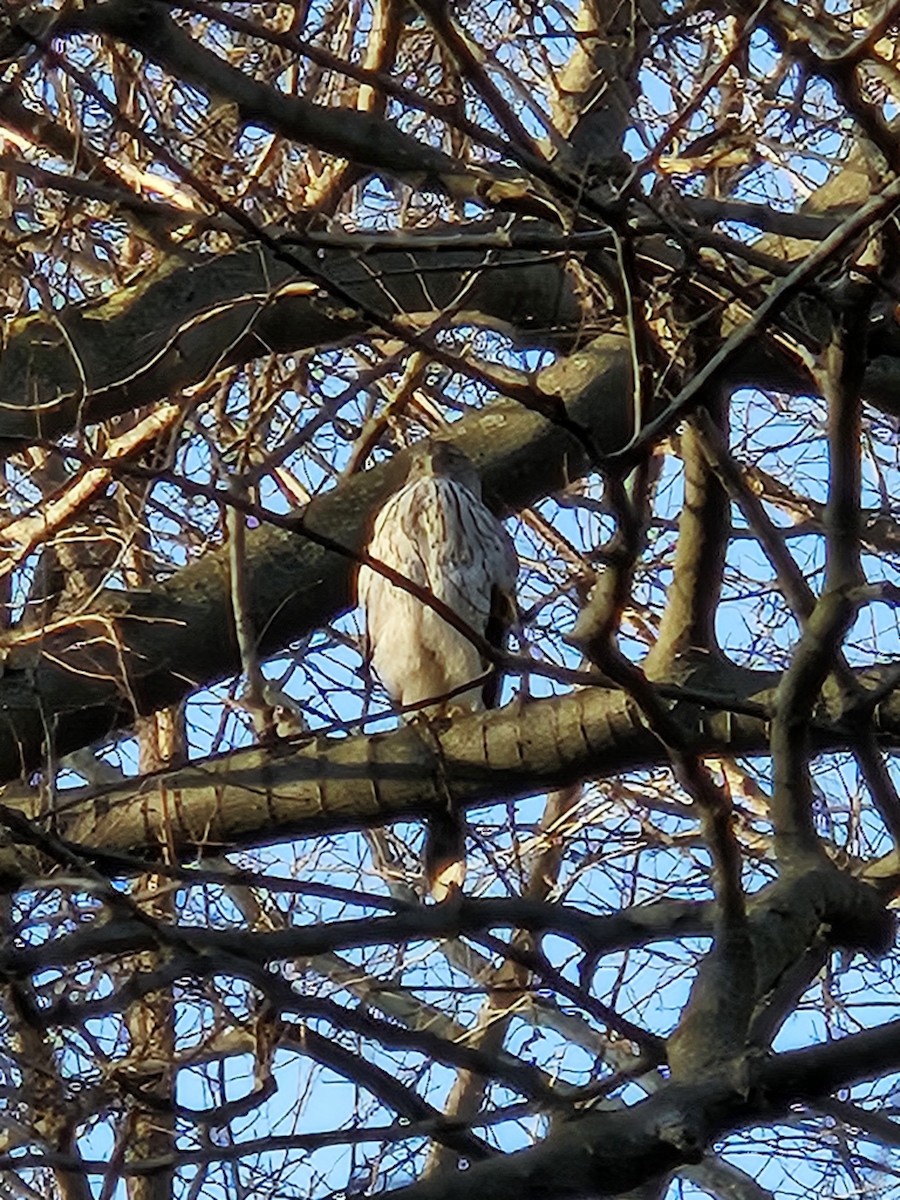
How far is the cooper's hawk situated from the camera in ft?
19.1

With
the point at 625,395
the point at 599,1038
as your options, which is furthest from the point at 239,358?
the point at 599,1038

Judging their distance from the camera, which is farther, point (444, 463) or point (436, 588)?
point (436, 588)

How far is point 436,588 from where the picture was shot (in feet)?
19.9

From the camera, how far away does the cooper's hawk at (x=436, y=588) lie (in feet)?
19.1

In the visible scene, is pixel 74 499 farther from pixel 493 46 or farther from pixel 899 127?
pixel 899 127

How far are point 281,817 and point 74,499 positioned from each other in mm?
1132

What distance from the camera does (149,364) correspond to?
4.23 meters

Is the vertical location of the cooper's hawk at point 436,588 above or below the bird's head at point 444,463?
above

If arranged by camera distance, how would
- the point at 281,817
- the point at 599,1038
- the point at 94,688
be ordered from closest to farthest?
the point at 281,817
the point at 94,688
the point at 599,1038

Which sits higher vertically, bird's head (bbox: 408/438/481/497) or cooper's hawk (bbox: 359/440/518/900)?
cooper's hawk (bbox: 359/440/518/900)

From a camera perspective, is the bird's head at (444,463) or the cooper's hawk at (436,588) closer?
the bird's head at (444,463)

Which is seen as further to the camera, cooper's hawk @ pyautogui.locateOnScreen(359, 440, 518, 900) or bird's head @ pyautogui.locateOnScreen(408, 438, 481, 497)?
cooper's hawk @ pyautogui.locateOnScreen(359, 440, 518, 900)

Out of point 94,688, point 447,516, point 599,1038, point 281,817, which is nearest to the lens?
point 281,817

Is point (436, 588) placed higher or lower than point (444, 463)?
higher
